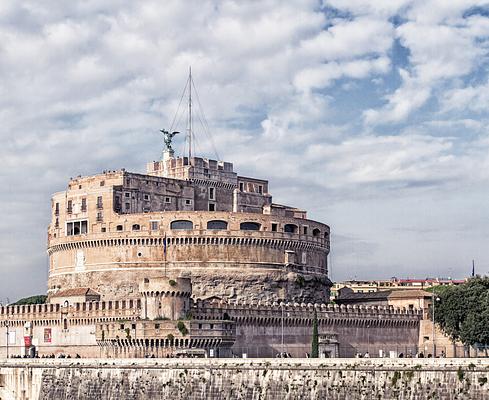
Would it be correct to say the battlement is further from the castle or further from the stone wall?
the stone wall

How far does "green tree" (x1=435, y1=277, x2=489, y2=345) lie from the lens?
83.0m

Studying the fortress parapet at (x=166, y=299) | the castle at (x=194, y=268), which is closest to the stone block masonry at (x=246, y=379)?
the castle at (x=194, y=268)

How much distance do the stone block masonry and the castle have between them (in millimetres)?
8123

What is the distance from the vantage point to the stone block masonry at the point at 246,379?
5278 centimetres

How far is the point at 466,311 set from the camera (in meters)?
87.4

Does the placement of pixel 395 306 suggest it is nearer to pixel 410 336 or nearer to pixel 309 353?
pixel 410 336

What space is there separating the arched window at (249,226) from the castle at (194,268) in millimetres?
130

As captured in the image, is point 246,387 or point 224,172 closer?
point 246,387

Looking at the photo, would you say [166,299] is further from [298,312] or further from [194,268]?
[194,268]

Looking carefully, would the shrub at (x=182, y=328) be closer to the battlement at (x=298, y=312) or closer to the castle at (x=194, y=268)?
the castle at (x=194, y=268)

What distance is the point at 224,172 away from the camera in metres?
113

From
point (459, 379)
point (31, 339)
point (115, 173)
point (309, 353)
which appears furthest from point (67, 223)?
point (459, 379)

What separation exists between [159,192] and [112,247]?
28.8 ft

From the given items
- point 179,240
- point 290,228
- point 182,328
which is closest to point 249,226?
point 290,228
